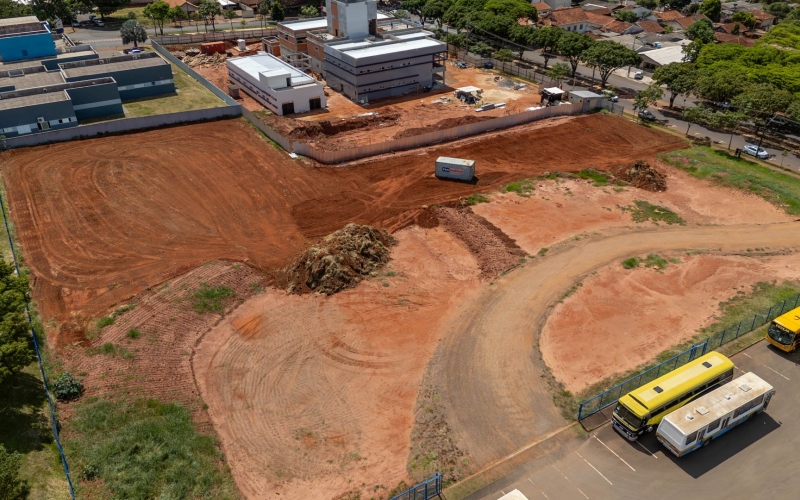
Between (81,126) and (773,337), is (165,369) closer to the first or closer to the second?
(773,337)

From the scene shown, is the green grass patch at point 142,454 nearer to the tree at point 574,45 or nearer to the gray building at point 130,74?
the gray building at point 130,74

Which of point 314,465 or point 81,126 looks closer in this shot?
point 314,465

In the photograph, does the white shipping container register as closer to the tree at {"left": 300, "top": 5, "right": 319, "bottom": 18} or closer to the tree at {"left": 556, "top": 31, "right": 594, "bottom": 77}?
the tree at {"left": 556, "top": 31, "right": 594, "bottom": 77}

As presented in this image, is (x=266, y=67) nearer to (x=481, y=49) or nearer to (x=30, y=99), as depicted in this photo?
(x=30, y=99)

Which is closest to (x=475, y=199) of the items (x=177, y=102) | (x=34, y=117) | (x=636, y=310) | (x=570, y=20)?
(x=636, y=310)

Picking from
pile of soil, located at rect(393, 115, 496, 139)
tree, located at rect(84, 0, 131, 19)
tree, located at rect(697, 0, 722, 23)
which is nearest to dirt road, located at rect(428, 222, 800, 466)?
pile of soil, located at rect(393, 115, 496, 139)

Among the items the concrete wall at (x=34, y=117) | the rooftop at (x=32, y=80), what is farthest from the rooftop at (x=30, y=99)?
the rooftop at (x=32, y=80)

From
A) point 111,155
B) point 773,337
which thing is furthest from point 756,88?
point 111,155
